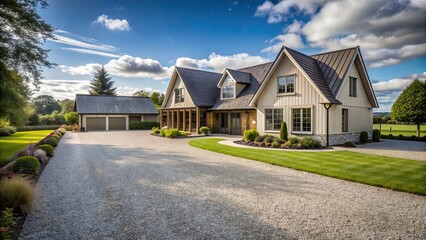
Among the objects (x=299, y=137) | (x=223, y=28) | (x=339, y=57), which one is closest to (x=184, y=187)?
(x=299, y=137)

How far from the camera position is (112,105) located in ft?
126

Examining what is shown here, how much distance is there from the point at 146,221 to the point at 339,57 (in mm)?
17916

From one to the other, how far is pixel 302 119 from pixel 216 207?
41.9 feet

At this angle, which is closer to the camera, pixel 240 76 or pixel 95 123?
pixel 240 76

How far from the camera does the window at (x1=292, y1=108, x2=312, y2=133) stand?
16125 millimetres

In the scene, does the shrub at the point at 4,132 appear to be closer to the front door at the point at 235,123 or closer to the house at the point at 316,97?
the front door at the point at 235,123

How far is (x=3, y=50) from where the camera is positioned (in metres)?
10.2

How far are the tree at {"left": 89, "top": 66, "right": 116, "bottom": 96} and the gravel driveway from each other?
54.8m

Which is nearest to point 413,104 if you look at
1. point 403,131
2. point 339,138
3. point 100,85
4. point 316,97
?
point 339,138

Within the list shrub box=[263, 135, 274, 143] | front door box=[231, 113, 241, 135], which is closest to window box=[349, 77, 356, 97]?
shrub box=[263, 135, 274, 143]

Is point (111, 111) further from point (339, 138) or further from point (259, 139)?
point (339, 138)

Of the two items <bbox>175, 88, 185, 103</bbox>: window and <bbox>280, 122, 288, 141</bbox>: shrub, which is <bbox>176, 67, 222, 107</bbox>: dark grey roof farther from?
<bbox>280, 122, 288, 141</bbox>: shrub

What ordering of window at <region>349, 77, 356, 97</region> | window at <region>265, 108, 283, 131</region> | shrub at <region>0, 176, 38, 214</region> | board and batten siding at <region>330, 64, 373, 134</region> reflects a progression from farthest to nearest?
window at <region>265, 108, 283, 131</region> < window at <region>349, 77, 356, 97</region> < board and batten siding at <region>330, 64, 373, 134</region> < shrub at <region>0, 176, 38, 214</region>

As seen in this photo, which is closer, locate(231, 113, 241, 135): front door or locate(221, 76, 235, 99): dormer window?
locate(231, 113, 241, 135): front door
